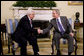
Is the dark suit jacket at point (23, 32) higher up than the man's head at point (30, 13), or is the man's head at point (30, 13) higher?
the man's head at point (30, 13)

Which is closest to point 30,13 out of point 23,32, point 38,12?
point 23,32

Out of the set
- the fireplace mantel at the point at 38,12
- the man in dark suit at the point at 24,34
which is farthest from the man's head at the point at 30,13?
the fireplace mantel at the point at 38,12

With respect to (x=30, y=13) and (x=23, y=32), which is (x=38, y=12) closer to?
(x=30, y=13)

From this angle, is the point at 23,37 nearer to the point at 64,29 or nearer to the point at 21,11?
the point at 64,29

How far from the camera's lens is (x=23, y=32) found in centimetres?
413

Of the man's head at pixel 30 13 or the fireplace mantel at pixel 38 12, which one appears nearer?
the man's head at pixel 30 13

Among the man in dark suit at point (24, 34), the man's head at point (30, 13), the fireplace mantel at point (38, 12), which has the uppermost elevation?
the fireplace mantel at point (38, 12)

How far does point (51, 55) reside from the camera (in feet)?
14.8

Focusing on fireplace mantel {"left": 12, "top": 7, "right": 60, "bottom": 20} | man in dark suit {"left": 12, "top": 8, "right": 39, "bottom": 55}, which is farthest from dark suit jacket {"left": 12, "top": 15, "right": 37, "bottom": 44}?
fireplace mantel {"left": 12, "top": 7, "right": 60, "bottom": 20}

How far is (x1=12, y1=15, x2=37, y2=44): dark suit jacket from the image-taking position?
4.09 m

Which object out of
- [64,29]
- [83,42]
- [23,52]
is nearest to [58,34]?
[64,29]

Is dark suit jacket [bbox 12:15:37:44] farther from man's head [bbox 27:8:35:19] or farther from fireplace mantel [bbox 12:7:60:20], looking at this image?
fireplace mantel [bbox 12:7:60:20]

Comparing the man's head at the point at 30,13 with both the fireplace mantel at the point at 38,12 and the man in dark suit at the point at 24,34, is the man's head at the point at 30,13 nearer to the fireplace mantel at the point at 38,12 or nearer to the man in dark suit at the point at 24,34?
the man in dark suit at the point at 24,34

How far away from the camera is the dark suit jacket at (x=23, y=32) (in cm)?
409
